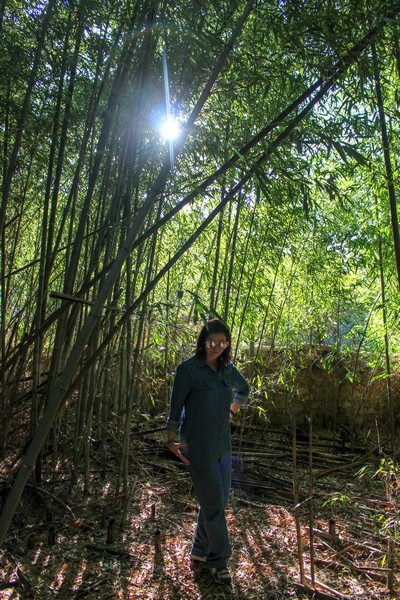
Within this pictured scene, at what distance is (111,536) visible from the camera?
2551 millimetres

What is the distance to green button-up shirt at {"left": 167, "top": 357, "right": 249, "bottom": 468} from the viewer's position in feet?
7.48

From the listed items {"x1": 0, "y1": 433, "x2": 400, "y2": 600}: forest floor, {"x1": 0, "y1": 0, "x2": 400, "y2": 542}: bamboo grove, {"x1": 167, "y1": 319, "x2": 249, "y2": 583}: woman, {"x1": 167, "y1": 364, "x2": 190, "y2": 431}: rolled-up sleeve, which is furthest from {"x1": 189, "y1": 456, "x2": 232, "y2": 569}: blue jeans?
{"x1": 0, "y1": 0, "x2": 400, "y2": 542}: bamboo grove

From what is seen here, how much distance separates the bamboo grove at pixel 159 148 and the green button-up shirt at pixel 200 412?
20cm

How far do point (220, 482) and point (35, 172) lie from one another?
243 centimetres

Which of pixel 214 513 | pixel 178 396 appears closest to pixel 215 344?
pixel 178 396

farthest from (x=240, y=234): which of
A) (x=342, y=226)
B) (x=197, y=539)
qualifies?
(x=197, y=539)

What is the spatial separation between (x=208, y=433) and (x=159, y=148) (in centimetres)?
164

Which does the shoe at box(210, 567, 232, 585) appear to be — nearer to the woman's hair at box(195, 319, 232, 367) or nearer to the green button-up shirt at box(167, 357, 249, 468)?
the green button-up shirt at box(167, 357, 249, 468)

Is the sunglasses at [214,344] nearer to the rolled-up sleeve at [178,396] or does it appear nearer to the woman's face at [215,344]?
the woman's face at [215,344]

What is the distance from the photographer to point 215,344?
2.33 m

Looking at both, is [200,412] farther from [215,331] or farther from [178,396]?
[215,331]

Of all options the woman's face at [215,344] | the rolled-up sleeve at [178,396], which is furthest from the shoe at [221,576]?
the woman's face at [215,344]

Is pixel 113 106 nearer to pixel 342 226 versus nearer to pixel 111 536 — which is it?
pixel 111 536

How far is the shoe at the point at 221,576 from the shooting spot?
2215 mm
